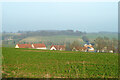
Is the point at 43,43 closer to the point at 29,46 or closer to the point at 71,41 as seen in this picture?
the point at 29,46

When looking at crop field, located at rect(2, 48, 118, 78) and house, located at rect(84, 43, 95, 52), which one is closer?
crop field, located at rect(2, 48, 118, 78)

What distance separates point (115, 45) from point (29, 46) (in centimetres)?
2921

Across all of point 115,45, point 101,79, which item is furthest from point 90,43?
point 101,79

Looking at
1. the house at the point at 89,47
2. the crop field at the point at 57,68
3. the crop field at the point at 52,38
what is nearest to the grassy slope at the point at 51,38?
the crop field at the point at 52,38

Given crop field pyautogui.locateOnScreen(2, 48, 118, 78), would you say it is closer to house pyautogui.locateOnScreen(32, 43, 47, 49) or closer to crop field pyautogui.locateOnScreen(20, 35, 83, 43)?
crop field pyautogui.locateOnScreen(20, 35, 83, 43)

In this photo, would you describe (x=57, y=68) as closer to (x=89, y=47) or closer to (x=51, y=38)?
(x=51, y=38)

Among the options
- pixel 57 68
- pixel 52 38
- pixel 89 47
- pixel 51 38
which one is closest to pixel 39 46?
pixel 51 38

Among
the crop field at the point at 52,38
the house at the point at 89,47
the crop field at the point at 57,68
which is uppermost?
the crop field at the point at 52,38

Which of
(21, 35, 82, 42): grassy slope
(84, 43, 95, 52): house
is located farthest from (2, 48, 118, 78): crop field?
(84, 43, 95, 52): house

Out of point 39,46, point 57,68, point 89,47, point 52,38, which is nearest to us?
point 57,68

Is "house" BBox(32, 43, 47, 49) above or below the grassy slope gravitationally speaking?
below

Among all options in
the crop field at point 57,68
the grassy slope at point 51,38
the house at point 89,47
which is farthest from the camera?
the house at point 89,47

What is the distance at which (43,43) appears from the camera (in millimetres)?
42406

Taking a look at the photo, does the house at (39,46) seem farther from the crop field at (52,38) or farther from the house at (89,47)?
the house at (89,47)
